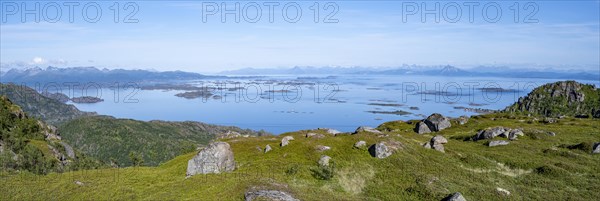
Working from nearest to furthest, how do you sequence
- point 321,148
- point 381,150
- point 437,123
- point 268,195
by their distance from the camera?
point 268,195 → point 381,150 → point 321,148 → point 437,123

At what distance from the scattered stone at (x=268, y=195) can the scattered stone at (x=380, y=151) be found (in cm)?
2528

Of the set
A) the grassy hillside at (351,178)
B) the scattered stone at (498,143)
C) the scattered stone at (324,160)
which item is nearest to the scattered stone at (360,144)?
the grassy hillside at (351,178)

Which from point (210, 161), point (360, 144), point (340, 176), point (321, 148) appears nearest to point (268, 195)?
point (210, 161)

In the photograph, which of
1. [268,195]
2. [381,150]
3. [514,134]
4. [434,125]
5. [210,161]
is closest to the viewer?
[268,195]

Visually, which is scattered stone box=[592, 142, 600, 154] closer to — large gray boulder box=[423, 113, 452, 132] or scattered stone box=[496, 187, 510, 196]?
scattered stone box=[496, 187, 510, 196]

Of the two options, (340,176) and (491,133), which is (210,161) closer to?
(340,176)

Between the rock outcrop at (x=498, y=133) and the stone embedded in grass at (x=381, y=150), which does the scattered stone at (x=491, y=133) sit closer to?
the rock outcrop at (x=498, y=133)

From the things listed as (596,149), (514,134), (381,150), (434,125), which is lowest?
(434,125)

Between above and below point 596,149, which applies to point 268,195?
above

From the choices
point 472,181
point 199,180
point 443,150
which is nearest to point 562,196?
point 472,181

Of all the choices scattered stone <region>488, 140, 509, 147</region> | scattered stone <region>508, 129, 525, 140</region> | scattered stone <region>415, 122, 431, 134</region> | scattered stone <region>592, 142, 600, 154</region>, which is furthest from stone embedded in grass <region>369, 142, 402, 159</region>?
scattered stone <region>415, 122, 431, 134</region>

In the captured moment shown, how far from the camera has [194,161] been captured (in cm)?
5703

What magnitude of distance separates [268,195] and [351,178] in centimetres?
1831

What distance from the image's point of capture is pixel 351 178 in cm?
→ 5716
